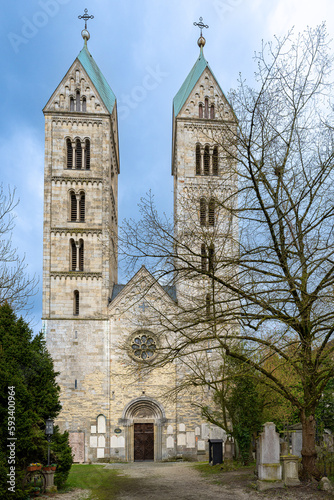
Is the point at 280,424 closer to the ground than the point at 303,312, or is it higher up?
closer to the ground

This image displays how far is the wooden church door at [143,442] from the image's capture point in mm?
28625

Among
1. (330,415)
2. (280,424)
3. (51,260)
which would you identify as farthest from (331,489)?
(51,260)

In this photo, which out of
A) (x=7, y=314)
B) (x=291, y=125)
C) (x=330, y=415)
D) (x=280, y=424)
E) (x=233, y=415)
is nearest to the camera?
(x=291, y=125)

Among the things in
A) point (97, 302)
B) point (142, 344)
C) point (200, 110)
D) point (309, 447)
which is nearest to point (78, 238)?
point (97, 302)

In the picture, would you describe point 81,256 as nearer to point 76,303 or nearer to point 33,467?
point 76,303

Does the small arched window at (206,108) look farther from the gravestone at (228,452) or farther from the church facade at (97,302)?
the gravestone at (228,452)

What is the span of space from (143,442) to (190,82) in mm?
23927

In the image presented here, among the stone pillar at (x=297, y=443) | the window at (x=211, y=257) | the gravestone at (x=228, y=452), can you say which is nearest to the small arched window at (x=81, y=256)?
the gravestone at (x=228, y=452)

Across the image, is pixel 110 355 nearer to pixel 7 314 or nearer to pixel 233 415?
pixel 233 415

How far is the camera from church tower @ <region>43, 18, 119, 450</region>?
92.8ft

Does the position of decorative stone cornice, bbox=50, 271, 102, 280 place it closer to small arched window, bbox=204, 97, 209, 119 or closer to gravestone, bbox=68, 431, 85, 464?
gravestone, bbox=68, 431, 85, 464

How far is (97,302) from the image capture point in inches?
1162

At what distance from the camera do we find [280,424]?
2633 centimetres

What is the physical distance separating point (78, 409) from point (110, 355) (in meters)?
3.39
